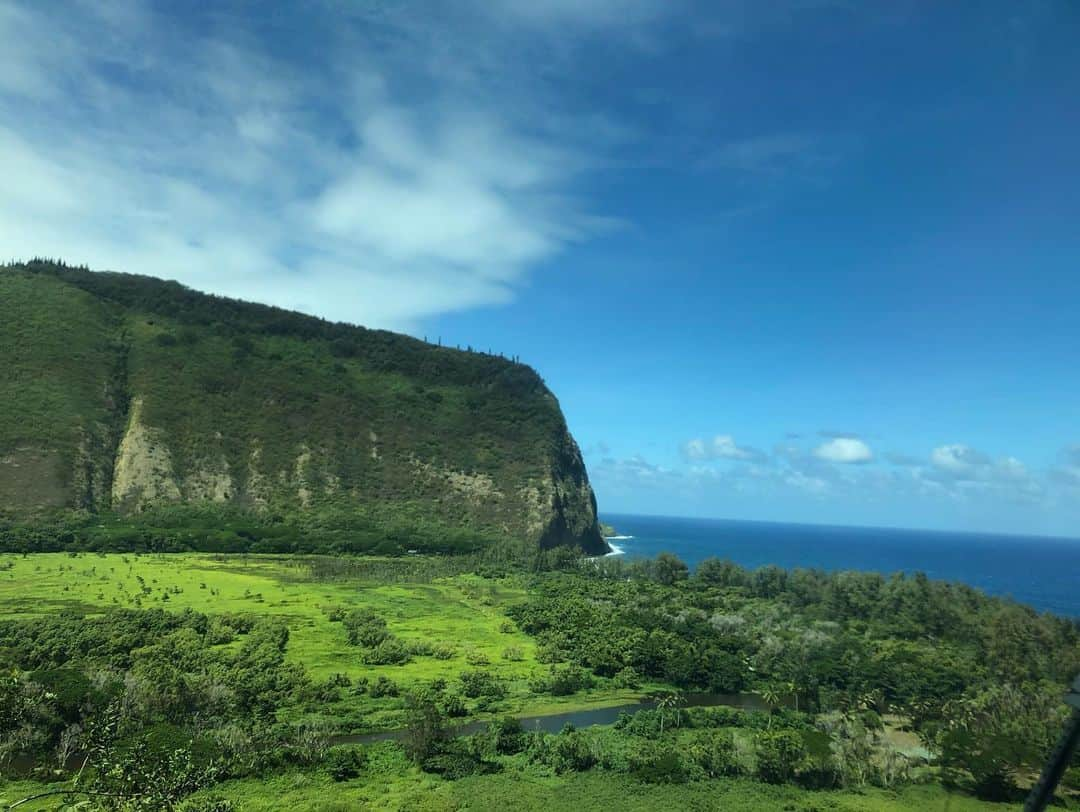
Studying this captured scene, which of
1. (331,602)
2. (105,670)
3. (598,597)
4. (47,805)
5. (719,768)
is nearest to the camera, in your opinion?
(47,805)

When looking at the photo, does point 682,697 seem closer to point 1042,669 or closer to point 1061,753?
point 1042,669

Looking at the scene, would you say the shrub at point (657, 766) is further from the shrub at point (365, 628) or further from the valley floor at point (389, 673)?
the shrub at point (365, 628)

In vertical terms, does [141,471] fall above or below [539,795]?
above

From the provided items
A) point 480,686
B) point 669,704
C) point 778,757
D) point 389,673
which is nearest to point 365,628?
point 389,673

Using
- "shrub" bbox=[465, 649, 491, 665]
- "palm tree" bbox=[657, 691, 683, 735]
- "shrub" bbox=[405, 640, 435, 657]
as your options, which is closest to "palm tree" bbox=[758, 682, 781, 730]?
"palm tree" bbox=[657, 691, 683, 735]

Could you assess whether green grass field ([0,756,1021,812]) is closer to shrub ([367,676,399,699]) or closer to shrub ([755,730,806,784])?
shrub ([755,730,806,784])

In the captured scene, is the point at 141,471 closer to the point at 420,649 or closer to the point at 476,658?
the point at 420,649

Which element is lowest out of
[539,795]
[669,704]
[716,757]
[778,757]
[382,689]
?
[539,795]

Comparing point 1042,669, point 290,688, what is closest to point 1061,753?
point 290,688
